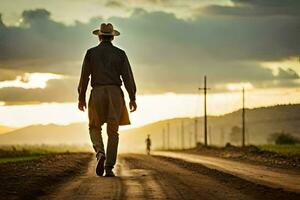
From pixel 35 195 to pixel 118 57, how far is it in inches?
183

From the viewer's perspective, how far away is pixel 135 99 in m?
15.8

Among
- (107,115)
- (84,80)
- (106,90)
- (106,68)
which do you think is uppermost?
(106,68)

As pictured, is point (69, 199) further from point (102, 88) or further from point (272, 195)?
point (102, 88)

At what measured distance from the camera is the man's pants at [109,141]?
15.5 metres

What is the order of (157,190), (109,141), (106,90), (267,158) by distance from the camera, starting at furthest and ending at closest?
(267,158) → (109,141) → (106,90) → (157,190)

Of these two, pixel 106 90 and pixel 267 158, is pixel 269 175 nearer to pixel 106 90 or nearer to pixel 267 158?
pixel 106 90

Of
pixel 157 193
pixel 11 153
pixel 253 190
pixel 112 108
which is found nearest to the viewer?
pixel 157 193

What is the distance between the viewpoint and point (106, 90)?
15453mm

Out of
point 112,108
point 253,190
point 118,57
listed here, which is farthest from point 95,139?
point 253,190

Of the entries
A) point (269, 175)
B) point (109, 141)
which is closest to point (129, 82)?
point (109, 141)

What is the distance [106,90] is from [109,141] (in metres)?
1.06

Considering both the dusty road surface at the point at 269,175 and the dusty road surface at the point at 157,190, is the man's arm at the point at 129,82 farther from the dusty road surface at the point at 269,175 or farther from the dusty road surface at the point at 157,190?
the dusty road surface at the point at 269,175

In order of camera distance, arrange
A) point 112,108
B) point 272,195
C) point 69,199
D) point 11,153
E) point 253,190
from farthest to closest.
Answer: point 11,153, point 112,108, point 253,190, point 272,195, point 69,199

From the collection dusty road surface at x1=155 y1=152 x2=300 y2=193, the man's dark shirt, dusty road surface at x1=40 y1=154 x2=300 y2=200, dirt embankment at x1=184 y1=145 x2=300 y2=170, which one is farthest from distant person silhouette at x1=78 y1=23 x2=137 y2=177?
dirt embankment at x1=184 y1=145 x2=300 y2=170
